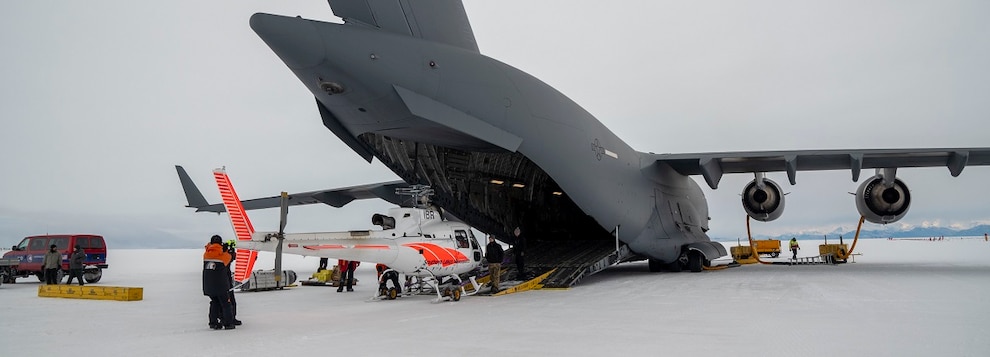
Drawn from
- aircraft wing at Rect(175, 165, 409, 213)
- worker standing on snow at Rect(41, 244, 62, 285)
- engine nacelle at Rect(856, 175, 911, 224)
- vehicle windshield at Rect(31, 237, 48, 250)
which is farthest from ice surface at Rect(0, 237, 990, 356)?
aircraft wing at Rect(175, 165, 409, 213)

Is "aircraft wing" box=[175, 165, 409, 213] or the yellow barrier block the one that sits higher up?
"aircraft wing" box=[175, 165, 409, 213]

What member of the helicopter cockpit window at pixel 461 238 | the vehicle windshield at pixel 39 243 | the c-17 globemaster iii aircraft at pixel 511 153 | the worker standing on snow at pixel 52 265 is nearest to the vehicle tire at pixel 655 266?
the c-17 globemaster iii aircraft at pixel 511 153

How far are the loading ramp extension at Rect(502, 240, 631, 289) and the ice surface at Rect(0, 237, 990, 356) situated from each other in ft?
3.74

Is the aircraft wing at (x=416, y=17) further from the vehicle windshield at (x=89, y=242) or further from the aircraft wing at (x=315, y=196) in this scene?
the vehicle windshield at (x=89, y=242)

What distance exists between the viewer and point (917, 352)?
5012 millimetres

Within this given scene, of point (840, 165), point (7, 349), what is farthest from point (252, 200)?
point (840, 165)

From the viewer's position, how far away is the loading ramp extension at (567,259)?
1274cm

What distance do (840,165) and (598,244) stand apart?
6296 mm

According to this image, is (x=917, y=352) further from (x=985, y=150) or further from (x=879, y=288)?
(x=985, y=150)

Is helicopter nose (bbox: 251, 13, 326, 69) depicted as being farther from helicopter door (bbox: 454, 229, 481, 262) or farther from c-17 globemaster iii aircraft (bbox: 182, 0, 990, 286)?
helicopter door (bbox: 454, 229, 481, 262)

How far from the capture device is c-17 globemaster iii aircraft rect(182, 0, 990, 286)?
366 inches

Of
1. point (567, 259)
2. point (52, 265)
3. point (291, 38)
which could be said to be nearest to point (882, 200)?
point (567, 259)

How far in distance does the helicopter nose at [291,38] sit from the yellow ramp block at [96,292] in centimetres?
554

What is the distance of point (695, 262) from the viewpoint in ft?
53.1
